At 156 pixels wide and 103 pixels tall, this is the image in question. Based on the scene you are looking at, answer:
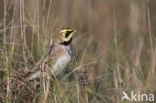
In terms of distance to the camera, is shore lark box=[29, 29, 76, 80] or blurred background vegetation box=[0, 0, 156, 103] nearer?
blurred background vegetation box=[0, 0, 156, 103]

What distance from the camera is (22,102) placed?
4.11 meters

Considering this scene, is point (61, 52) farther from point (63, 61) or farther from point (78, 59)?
point (78, 59)

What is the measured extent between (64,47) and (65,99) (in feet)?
3.76

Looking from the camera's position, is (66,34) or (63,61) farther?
(66,34)

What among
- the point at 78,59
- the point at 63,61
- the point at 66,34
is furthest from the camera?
the point at 78,59

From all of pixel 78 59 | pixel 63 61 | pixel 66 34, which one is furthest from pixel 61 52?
pixel 78 59

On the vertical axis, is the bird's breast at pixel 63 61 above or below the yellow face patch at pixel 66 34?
below

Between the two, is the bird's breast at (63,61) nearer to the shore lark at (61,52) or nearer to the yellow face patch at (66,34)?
the shore lark at (61,52)

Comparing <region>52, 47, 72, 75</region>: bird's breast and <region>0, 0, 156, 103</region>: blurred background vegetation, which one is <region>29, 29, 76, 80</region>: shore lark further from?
<region>0, 0, 156, 103</region>: blurred background vegetation

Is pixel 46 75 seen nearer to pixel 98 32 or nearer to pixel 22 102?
pixel 22 102

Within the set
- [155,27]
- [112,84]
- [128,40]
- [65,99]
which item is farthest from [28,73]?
[155,27]

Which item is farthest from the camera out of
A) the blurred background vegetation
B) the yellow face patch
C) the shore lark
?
the yellow face patch

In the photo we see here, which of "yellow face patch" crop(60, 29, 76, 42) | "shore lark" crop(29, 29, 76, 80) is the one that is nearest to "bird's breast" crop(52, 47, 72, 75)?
"shore lark" crop(29, 29, 76, 80)

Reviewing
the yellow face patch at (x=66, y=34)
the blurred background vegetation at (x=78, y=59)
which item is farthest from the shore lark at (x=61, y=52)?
the blurred background vegetation at (x=78, y=59)
